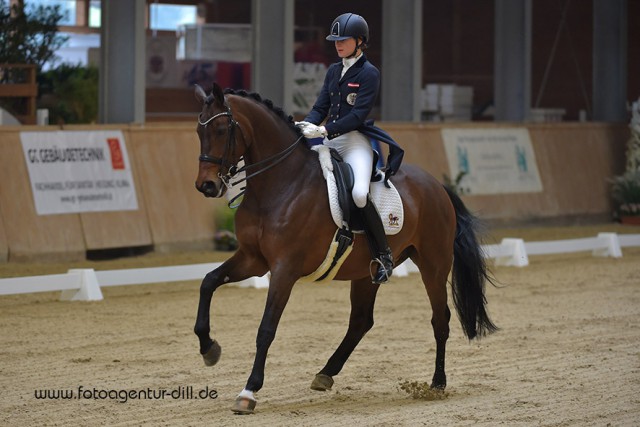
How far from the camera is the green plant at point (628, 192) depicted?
706 inches

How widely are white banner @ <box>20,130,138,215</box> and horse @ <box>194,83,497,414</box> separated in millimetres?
5910

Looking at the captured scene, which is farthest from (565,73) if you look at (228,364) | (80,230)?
(228,364)

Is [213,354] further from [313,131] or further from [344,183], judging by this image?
[313,131]

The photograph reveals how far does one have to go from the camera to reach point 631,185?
17922 mm

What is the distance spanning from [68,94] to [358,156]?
10703 millimetres

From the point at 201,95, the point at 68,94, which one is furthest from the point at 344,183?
the point at 68,94

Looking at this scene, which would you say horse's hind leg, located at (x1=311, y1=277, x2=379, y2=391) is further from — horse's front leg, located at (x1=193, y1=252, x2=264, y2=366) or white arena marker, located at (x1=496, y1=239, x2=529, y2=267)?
white arena marker, located at (x1=496, y1=239, x2=529, y2=267)

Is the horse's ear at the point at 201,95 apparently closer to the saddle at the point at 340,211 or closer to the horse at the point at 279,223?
the horse at the point at 279,223

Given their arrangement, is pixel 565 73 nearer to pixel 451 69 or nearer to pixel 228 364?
pixel 451 69

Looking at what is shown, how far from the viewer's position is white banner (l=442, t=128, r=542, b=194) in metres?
16.1

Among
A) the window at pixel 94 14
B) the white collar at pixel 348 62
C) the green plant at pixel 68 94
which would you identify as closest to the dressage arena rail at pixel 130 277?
the white collar at pixel 348 62

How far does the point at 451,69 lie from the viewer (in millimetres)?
24406

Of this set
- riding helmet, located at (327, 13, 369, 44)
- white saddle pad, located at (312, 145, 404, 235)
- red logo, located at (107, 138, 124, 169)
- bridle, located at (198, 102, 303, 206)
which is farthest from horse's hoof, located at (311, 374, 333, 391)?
red logo, located at (107, 138, 124, 169)

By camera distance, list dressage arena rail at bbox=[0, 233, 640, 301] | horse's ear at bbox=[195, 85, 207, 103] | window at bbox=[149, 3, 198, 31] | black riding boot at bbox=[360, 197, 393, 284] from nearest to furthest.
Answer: horse's ear at bbox=[195, 85, 207, 103]
black riding boot at bbox=[360, 197, 393, 284]
dressage arena rail at bbox=[0, 233, 640, 301]
window at bbox=[149, 3, 198, 31]
